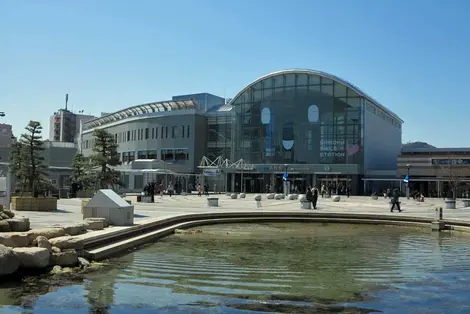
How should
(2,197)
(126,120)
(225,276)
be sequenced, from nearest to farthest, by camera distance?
1. (225,276)
2. (2,197)
3. (126,120)

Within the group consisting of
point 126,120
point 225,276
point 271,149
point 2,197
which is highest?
point 126,120

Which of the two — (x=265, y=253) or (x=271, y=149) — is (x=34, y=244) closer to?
(x=265, y=253)

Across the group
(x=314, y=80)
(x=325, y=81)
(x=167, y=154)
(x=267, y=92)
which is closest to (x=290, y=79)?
(x=314, y=80)

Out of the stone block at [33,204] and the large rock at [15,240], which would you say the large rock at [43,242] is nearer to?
the large rock at [15,240]

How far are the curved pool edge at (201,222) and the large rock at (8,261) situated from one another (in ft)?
6.98

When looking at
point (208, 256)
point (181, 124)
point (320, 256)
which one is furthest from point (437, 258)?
point (181, 124)

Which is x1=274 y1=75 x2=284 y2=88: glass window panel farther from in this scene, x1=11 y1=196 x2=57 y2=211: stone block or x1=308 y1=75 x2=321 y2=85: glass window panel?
x1=11 y1=196 x2=57 y2=211: stone block

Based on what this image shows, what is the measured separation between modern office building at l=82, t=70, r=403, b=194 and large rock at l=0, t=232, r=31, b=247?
52.1 meters

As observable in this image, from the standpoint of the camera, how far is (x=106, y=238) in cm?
1300

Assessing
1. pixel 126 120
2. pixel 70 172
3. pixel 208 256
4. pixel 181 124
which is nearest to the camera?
pixel 208 256

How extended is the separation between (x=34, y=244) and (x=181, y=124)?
6756 centimetres

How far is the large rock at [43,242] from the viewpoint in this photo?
34.1ft

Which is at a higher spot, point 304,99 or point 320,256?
point 304,99

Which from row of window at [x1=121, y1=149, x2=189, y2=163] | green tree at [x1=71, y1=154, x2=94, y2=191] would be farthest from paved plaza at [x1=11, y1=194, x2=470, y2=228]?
row of window at [x1=121, y1=149, x2=189, y2=163]
